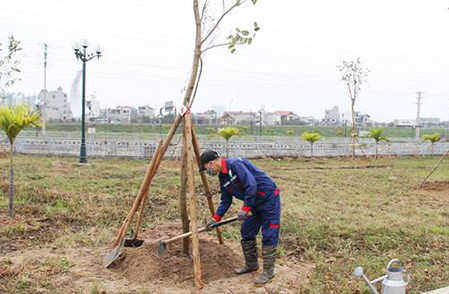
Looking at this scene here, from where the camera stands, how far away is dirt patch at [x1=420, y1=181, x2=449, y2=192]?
12495 millimetres

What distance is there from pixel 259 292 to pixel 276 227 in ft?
2.18

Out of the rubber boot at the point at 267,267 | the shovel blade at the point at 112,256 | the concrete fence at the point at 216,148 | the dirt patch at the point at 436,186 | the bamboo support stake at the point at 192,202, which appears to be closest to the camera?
the bamboo support stake at the point at 192,202

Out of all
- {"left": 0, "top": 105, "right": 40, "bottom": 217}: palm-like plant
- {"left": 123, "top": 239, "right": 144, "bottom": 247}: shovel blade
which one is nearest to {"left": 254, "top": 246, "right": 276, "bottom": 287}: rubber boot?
{"left": 123, "top": 239, "right": 144, "bottom": 247}: shovel blade

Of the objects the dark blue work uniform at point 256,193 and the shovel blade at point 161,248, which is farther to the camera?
the shovel blade at point 161,248

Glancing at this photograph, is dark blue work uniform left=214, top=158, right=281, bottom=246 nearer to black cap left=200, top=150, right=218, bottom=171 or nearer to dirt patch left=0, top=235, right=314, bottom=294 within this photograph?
black cap left=200, top=150, right=218, bottom=171

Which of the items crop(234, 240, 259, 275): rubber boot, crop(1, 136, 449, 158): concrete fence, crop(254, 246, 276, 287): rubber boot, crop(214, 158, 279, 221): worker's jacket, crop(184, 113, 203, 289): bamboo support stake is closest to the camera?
crop(214, 158, 279, 221): worker's jacket

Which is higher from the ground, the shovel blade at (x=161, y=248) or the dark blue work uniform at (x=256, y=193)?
A: the dark blue work uniform at (x=256, y=193)

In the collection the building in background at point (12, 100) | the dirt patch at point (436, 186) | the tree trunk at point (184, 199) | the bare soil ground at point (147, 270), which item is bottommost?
the dirt patch at point (436, 186)

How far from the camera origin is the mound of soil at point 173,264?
4.55 m

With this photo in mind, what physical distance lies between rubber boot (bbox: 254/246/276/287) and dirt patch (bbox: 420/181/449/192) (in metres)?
9.61

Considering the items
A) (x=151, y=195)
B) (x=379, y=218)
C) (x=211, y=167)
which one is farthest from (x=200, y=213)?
(x=211, y=167)

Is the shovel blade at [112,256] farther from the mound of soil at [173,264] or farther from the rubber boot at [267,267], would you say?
the rubber boot at [267,267]

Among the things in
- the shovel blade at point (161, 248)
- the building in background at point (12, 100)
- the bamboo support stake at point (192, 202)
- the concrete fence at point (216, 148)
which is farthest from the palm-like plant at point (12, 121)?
the concrete fence at point (216, 148)

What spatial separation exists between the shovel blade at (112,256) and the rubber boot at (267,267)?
5.26 ft
